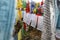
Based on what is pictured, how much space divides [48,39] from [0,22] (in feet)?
1.80

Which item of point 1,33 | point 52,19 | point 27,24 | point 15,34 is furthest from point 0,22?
point 52,19

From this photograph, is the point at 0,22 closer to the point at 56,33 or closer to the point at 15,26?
the point at 15,26

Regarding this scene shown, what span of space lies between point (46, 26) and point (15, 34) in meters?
0.34

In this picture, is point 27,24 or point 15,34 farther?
point 27,24

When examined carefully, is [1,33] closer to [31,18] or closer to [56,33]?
[31,18]

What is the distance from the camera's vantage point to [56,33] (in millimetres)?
1809

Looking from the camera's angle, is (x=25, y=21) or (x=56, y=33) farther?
(x=56, y=33)

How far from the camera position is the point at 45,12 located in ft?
5.46

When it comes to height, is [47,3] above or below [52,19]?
above

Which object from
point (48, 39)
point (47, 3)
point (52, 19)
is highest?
point (47, 3)

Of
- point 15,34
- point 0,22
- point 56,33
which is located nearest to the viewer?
point 0,22

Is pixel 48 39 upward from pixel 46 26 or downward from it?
downward

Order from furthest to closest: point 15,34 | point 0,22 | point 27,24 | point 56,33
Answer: point 56,33 < point 27,24 < point 15,34 < point 0,22

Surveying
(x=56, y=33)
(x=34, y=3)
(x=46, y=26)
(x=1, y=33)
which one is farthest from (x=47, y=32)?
(x=1, y=33)
